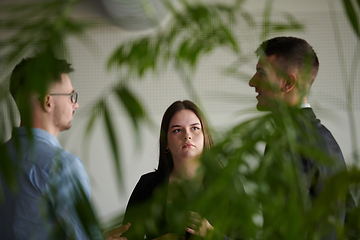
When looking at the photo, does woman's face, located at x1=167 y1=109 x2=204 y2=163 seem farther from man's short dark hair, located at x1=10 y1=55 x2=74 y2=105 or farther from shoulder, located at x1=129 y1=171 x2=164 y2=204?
man's short dark hair, located at x1=10 y1=55 x2=74 y2=105

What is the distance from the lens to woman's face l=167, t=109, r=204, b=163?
1.54 meters

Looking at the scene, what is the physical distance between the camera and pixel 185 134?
1.53m

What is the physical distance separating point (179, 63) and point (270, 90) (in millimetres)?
148

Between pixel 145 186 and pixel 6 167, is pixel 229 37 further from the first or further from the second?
pixel 145 186

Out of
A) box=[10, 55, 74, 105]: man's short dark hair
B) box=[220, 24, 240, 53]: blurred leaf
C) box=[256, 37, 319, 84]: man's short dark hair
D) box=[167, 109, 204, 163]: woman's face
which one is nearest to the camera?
box=[10, 55, 74, 105]: man's short dark hair

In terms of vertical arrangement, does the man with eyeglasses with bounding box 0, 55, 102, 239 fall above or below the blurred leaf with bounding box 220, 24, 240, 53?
below

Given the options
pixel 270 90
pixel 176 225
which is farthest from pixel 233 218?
pixel 270 90

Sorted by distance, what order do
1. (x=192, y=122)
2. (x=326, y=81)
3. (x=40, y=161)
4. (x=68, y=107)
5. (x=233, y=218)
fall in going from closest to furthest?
(x=233, y=218) → (x=40, y=161) → (x=68, y=107) → (x=192, y=122) → (x=326, y=81)

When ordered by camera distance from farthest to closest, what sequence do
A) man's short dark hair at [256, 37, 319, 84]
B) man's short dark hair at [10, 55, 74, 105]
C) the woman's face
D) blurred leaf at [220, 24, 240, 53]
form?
1. the woman's face
2. man's short dark hair at [256, 37, 319, 84]
3. blurred leaf at [220, 24, 240, 53]
4. man's short dark hair at [10, 55, 74, 105]

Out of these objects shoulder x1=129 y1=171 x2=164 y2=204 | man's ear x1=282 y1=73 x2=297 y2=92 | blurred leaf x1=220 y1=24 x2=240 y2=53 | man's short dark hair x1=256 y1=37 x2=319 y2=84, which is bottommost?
shoulder x1=129 y1=171 x2=164 y2=204

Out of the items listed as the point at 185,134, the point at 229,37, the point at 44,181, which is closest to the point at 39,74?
the point at 229,37

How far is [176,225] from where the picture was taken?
1.62 feet

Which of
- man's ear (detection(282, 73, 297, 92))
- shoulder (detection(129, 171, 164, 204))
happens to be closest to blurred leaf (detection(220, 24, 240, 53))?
man's ear (detection(282, 73, 297, 92))

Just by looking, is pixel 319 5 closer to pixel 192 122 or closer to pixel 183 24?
pixel 192 122
